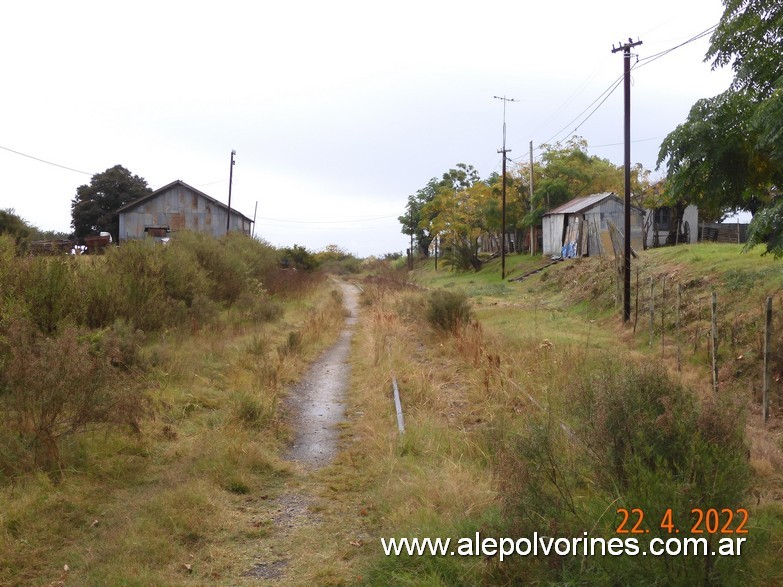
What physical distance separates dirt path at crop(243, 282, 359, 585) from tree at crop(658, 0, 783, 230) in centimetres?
724

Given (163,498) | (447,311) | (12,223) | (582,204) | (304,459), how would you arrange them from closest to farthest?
(163,498) → (304,459) → (447,311) → (12,223) → (582,204)

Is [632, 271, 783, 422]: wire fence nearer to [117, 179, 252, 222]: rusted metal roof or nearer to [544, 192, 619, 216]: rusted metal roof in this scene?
[544, 192, 619, 216]: rusted metal roof

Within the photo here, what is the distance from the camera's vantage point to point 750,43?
11.0 metres

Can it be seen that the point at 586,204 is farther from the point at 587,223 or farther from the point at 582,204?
the point at 587,223

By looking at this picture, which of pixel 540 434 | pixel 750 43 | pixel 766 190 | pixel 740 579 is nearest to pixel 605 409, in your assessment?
pixel 540 434

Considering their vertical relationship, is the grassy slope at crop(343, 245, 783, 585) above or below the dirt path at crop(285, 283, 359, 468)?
above

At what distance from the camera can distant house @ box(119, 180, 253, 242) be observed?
48.5 m

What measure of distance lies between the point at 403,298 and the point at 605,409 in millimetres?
21560

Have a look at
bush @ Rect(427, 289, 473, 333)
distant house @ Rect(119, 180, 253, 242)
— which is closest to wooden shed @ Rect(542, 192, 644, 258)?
bush @ Rect(427, 289, 473, 333)

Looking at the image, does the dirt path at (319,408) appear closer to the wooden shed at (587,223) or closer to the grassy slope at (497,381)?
the grassy slope at (497,381)
